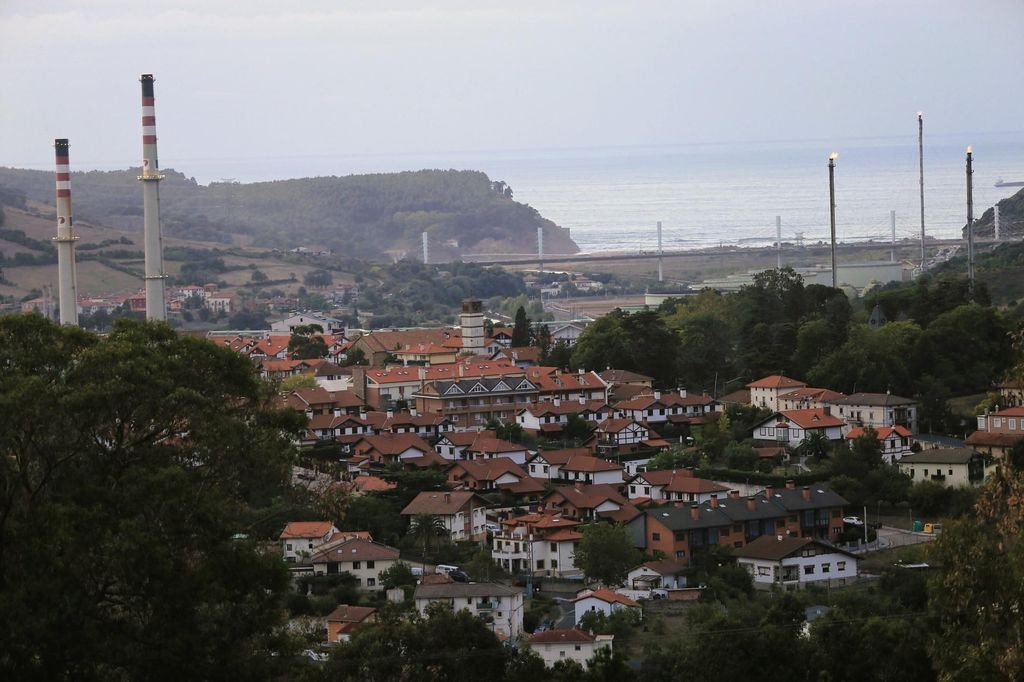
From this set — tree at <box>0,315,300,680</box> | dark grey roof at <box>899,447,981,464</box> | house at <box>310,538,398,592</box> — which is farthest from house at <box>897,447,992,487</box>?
tree at <box>0,315,300,680</box>

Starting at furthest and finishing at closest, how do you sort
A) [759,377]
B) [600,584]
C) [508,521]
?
[759,377] → [508,521] → [600,584]

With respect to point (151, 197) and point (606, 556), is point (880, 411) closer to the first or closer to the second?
point (606, 556)

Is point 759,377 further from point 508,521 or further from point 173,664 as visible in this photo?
point 173,664

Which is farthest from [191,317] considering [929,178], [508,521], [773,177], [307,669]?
[773,177]

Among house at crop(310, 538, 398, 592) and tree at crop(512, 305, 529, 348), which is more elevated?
tree at crop(512, 305, 529, 348)

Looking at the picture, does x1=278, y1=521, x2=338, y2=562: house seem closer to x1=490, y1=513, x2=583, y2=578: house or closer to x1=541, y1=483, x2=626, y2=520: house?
x1=490, y1=513, x2=583, y2=578: house

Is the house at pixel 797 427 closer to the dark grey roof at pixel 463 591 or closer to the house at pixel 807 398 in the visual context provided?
the house at pixel 807 398

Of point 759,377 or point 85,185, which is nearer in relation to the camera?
point 759,377

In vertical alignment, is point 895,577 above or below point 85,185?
below
